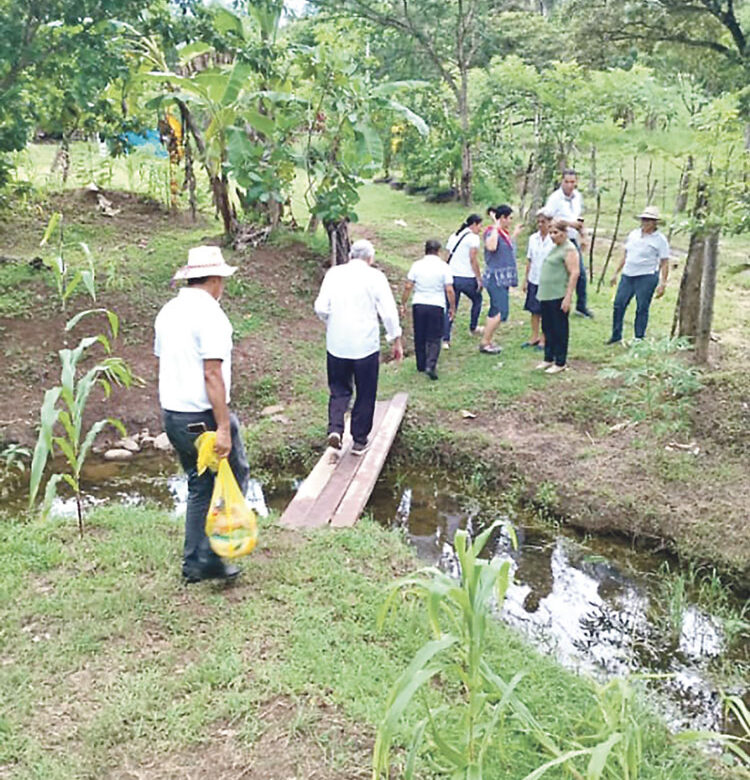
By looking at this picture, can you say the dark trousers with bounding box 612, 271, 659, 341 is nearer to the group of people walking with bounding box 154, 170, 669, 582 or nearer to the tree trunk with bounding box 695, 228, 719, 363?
the group of people walking with bounding box 154, 170, 669, 582

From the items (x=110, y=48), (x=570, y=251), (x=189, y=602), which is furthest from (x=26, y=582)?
(x=110, y=48)

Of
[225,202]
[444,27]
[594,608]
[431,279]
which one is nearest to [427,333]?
[431,279]

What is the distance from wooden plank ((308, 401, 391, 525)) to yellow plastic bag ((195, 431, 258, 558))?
1.20 metres

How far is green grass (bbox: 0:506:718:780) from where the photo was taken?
292 cm

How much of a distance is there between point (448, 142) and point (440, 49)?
201 cm

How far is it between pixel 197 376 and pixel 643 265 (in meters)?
5.48

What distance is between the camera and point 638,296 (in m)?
8.01

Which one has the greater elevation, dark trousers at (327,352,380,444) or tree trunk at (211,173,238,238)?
tree trunk at (211,173,238,238)

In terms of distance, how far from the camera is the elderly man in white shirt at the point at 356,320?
5.41 m

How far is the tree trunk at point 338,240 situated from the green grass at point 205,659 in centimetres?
582

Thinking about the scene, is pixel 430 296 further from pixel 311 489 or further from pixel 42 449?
pixel 42 449

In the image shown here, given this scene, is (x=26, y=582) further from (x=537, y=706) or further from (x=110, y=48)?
(x=110, y=48)

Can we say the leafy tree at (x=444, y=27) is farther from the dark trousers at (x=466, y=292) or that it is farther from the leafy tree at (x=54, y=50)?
the leafy tree at (x=54, y=50)

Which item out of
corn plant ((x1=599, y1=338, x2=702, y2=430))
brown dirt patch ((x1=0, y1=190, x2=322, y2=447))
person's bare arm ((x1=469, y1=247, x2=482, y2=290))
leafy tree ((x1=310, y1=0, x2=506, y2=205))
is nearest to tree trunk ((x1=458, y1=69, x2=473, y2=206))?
leafy tree ((x1=310, y1=0, x2=506, y2=205))
